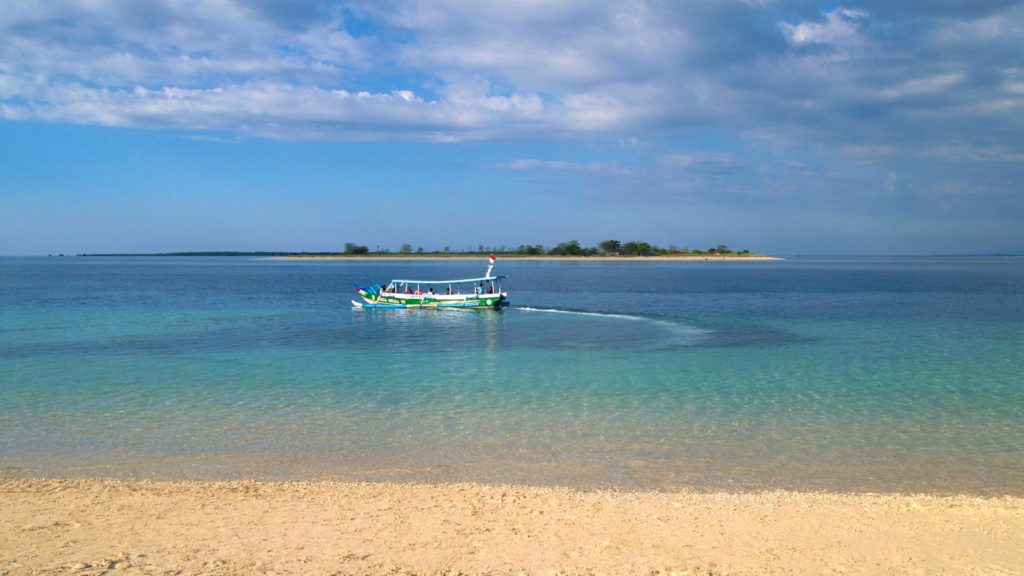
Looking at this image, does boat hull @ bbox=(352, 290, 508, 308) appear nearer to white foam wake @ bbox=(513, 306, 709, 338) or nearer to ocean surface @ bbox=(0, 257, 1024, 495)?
white foam wake @ bbox=(513, 306, 709, 338)

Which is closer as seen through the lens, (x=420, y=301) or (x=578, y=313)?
(x=578, y=313)

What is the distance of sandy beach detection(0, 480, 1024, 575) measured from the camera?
7.15 m

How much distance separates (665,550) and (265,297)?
51.7m

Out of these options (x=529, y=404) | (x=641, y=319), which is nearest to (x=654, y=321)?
(x=641, y=319)

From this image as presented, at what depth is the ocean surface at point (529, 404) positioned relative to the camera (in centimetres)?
1120

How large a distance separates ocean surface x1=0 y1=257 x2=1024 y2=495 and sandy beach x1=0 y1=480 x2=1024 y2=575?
108cm

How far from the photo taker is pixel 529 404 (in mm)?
15883

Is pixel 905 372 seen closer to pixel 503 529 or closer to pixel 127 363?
pixel 503 529

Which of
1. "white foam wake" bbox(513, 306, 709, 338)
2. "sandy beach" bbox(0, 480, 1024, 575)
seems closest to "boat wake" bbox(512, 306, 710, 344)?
"white foam wake" bbox(513, 306, 709, 338)

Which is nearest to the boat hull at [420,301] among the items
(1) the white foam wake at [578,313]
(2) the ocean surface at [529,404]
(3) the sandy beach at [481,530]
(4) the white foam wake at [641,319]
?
(1) the white foam wake at [578,313]

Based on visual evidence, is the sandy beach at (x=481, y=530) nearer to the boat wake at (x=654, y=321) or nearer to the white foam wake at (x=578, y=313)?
the boat wake at (x=654, y=321)

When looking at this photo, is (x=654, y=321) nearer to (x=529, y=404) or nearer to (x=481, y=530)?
(x=529, y=404)

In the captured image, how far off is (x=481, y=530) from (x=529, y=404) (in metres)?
7.79

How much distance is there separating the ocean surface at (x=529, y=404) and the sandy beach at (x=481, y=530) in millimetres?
1081
